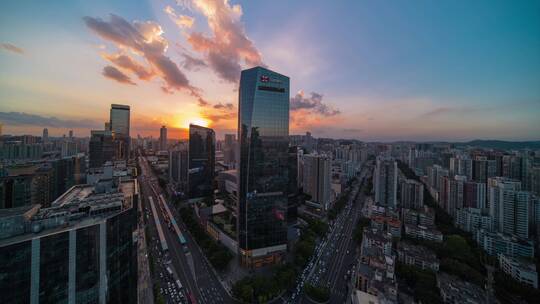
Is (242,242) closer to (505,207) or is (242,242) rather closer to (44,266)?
(44,266)

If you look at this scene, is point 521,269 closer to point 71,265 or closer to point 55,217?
point 71,265

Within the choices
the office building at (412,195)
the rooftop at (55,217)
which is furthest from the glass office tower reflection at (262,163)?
the office building at (412,195)

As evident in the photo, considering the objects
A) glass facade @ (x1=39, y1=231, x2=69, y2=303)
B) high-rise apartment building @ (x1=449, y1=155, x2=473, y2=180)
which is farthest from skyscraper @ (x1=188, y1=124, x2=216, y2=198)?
high-rise apartment building @ (x1=449, y1=155, x2=473, y2=180)

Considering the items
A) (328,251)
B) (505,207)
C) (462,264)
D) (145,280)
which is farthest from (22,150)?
(505,207)

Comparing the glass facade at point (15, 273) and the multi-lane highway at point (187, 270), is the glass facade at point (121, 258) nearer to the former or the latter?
the glass facade at point (15, 273)

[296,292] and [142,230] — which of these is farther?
[142,230]

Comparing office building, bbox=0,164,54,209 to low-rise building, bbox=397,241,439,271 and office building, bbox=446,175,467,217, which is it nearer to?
low-rise building, bbox=397,241,439,271

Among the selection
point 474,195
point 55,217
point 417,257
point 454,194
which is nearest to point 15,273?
point 55,217
